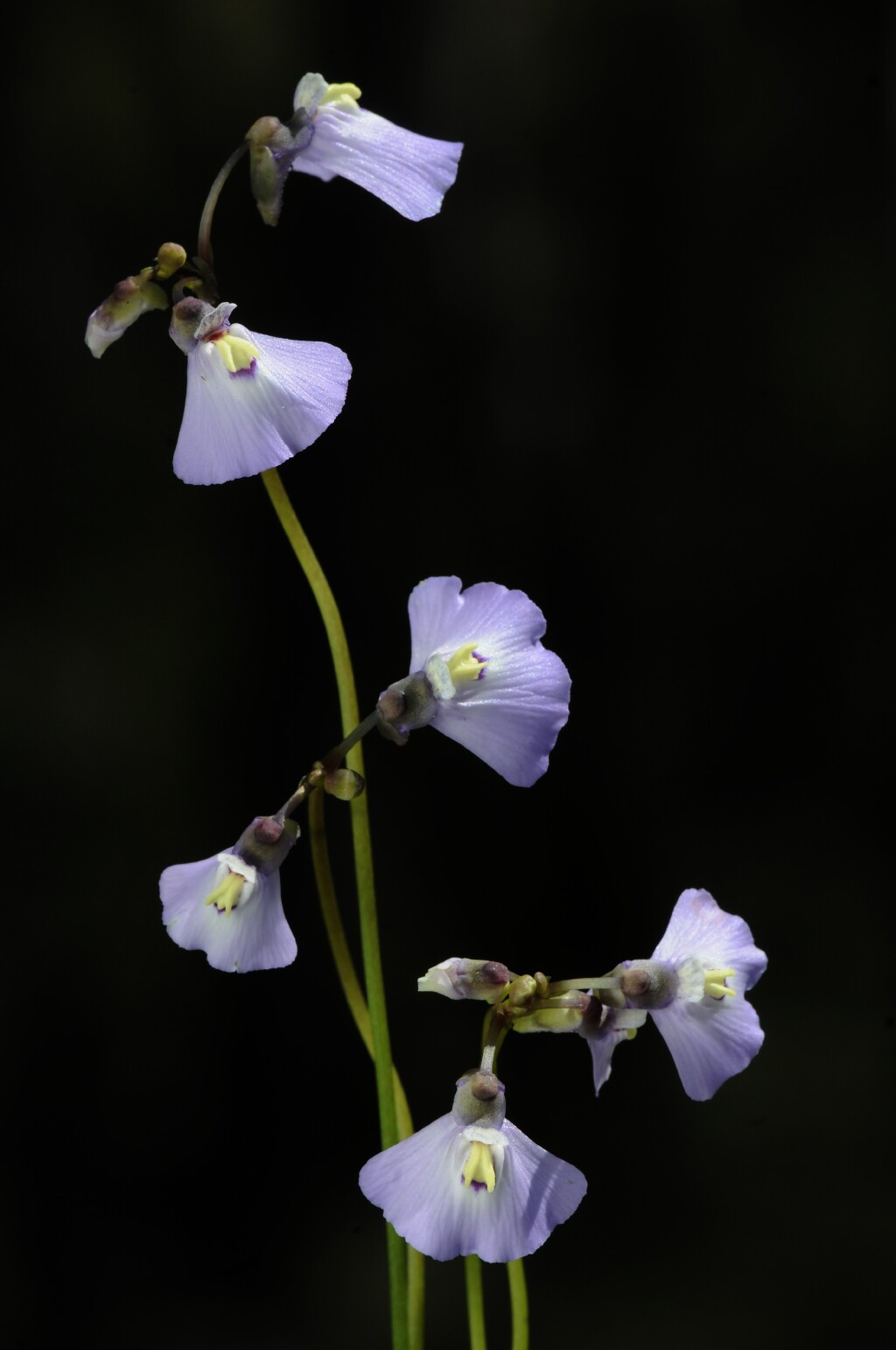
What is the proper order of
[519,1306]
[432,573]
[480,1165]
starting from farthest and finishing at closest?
[432,573] → [519,1306] → [480,1165]

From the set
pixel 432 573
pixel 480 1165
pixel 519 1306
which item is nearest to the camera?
pixel 480 1165

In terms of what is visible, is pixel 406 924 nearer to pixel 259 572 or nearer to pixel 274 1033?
pixel 274 1033

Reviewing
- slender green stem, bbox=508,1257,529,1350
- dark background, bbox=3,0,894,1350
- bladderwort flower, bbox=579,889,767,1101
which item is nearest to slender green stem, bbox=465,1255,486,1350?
slender green stem, bbox=508,1257,529,1350

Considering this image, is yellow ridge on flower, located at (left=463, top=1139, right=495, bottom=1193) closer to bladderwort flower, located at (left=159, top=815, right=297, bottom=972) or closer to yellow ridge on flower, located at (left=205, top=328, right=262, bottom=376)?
bladderwort flower, located at (left=159, top=815, right=297, bottom=972)

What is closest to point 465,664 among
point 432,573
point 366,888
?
point 366,888

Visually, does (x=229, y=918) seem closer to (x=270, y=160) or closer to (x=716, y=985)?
(x=716, y=985)

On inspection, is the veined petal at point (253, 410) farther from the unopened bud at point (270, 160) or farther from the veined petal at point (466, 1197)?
the veined petal at point (466, 1197)

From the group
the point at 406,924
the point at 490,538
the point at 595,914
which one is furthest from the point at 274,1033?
the point at 490,538
